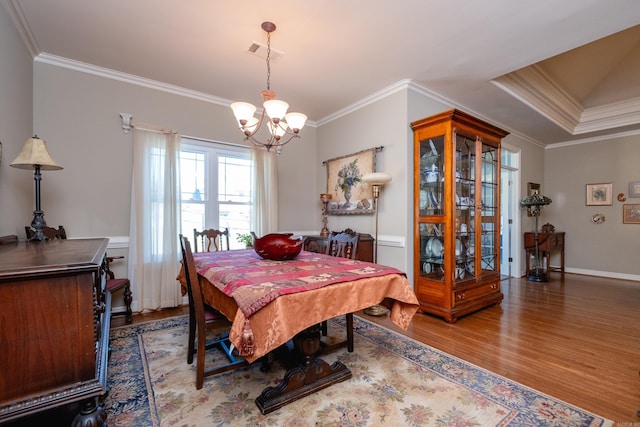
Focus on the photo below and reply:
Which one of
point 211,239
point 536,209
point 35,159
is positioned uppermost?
point 35,159

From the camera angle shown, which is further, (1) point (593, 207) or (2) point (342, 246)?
(1) point (593, 207)

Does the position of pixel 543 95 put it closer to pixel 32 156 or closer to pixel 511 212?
pixel 511 212

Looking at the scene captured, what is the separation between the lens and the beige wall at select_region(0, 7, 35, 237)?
2.18 meters

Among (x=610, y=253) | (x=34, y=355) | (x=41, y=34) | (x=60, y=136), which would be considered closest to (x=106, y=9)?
(x=41, y=34)

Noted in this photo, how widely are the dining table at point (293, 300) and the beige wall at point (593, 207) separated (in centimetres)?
588

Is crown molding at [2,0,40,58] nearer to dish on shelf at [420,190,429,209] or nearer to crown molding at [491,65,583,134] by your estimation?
dish on shelf at [420,190,429,209]

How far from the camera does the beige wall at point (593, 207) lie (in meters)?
5.08

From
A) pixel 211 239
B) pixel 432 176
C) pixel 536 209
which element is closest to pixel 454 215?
pixel 432 176

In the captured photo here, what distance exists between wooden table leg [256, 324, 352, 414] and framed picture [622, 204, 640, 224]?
20.5ft

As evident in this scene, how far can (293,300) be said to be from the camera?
1.42m

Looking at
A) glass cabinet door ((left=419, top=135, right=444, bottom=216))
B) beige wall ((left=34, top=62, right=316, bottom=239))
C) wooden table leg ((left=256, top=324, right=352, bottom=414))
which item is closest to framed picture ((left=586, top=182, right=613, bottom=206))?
glass cabinet door ((left=419, top=135, right=444, bottom=216))

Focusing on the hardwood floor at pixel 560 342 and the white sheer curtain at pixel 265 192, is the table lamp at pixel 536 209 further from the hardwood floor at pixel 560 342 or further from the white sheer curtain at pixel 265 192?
the white sheer curtain at pixel 265 192

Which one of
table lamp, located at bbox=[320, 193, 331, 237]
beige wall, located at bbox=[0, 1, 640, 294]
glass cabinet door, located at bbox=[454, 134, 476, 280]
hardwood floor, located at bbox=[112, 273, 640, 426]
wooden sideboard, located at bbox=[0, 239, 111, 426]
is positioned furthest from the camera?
table lamp, located at bbox=[320, 193, 331, 237]

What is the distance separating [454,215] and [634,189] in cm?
451
